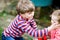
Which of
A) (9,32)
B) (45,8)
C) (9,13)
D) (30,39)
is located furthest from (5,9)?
(9,32)

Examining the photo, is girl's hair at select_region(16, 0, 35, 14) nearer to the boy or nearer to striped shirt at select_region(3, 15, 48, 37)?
the boy

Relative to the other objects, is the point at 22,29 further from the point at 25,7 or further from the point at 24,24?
the point at 25,7

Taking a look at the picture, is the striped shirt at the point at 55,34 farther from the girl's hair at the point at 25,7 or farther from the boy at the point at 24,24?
the girl's hair at the point at 25,7

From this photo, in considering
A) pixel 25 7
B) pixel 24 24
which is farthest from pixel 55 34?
pixel 25 7

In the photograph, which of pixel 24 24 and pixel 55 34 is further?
pixel 24 24

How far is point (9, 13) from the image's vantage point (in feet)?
24.1

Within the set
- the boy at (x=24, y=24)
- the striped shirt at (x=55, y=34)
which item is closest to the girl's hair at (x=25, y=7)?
the boy at (x=24, y=24)

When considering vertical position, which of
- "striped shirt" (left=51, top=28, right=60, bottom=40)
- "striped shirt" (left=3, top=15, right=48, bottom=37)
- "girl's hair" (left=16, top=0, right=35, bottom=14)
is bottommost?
"striped shirt" (left=51, top=28, right=60, bottom=40)

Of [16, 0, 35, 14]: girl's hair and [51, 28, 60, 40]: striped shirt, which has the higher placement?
[16, 0, 35, 14]: girl's hair

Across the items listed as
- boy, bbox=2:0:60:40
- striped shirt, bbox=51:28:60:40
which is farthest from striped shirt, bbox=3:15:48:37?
striped shirt, bbox=51:28:60:40

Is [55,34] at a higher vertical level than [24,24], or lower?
lower

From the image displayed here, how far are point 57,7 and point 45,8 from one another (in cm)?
31

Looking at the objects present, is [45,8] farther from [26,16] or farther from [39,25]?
[26,16]

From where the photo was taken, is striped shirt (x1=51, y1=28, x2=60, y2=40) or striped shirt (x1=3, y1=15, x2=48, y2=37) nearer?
striped shirt (x1=51, y1=28, x2=60, y2=40)
